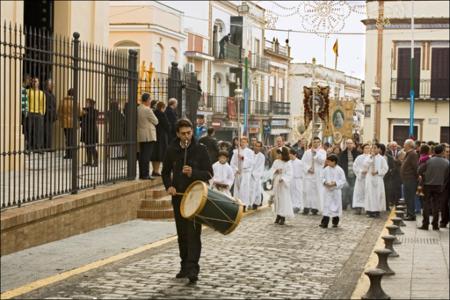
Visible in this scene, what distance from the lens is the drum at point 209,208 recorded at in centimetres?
945

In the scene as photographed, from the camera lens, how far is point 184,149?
10.1 m

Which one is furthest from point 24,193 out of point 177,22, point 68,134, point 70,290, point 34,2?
point 177,22

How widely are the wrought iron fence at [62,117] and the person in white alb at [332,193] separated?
3.73 m

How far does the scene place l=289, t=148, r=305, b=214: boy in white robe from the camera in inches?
770

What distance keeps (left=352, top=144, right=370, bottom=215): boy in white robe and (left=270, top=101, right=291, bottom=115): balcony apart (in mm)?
35273

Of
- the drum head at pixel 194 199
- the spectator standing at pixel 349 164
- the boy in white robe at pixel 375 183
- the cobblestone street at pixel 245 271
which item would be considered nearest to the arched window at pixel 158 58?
the spectator standing at pixel 349 164

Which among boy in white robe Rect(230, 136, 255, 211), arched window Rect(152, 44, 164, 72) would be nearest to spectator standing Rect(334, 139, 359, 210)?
boy in white robe Rect(230, 136, 255, 211)

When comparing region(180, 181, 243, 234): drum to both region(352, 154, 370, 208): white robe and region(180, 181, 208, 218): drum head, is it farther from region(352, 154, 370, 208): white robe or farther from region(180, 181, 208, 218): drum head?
region(352, 154, 370, 208): white robe

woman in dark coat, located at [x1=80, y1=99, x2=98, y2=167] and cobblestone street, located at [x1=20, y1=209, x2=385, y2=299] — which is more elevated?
woman in dark coat, located at [x1=80, y1=99, x2=98, y2=167]

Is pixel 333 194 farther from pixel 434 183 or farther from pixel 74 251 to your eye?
pixel 74 251

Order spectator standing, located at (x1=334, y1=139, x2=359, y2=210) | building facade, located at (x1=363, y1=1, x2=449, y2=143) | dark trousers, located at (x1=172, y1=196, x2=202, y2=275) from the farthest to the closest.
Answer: building facade, located at (x1=363, y1=1, x2=449, y2=143) < spectator standing, located at (x1=334, y1=139, x2=359, y2=210) < dark trousers, located at (x1=172, y1=196, x2=202, y2=275)

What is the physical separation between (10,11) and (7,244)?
904 cm

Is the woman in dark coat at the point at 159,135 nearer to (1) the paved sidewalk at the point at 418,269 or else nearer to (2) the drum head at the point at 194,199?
(1) the paved sidewalk at the point at 418,269

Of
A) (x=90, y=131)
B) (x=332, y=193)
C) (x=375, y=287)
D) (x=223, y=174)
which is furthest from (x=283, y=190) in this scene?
(x=375, y=287)
